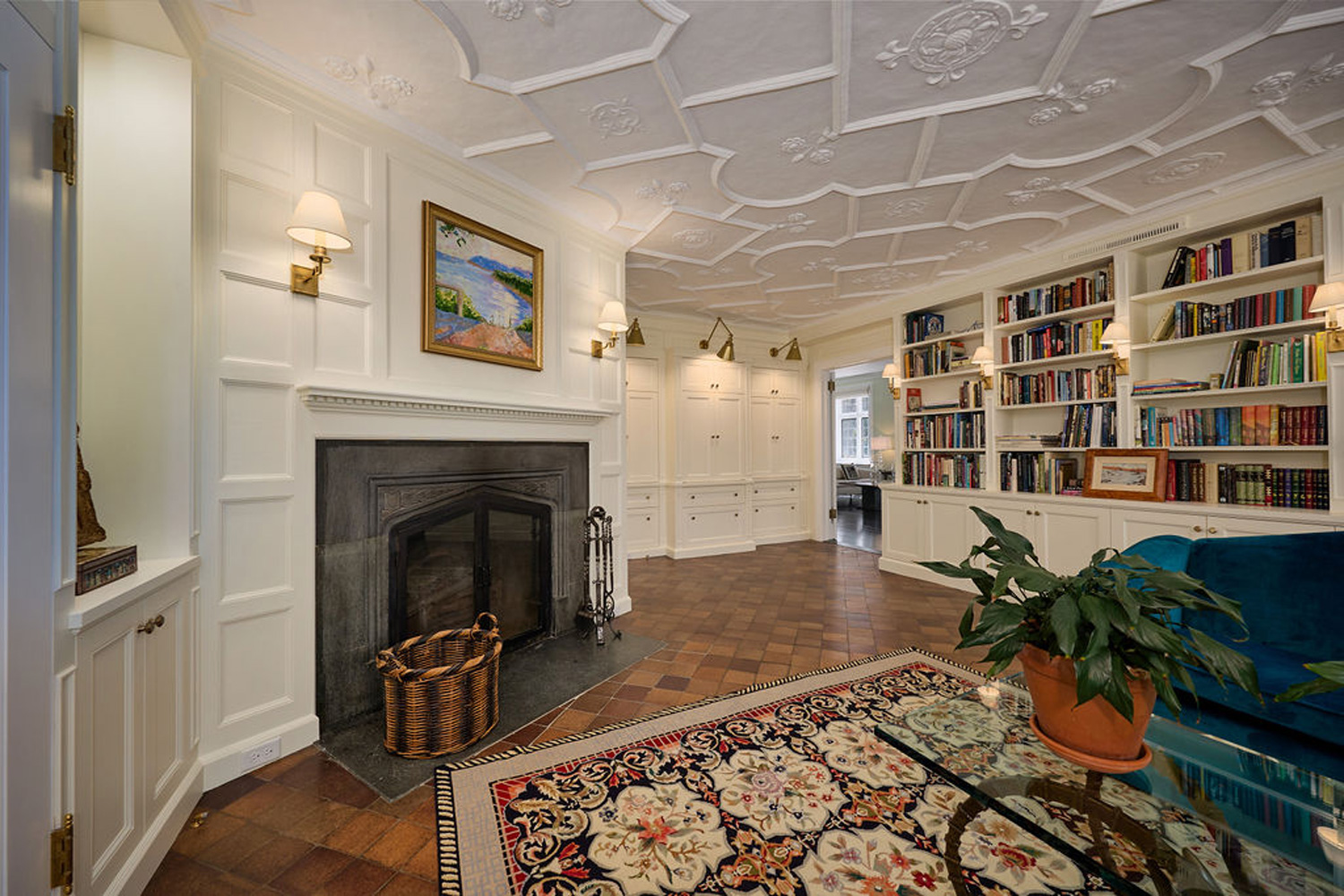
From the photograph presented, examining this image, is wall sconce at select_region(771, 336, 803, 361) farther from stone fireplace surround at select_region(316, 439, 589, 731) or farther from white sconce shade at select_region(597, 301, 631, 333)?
stone fireplace surround at select_region(316, 439, 589, 731)

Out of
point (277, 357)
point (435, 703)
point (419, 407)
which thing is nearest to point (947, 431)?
point (419, 407)

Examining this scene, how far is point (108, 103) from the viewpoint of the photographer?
60.9 inches

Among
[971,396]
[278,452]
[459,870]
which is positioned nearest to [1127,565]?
[459,870]

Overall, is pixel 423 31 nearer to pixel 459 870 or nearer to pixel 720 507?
pixel 459 870

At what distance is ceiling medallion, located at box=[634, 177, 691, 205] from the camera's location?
2.87 metres

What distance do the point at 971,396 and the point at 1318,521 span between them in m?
2.15

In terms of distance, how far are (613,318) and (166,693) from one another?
268 centimetres

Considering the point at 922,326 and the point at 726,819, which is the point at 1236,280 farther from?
the point at 726,819

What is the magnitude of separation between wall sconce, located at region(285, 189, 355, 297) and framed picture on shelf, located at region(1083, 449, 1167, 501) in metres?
4.73

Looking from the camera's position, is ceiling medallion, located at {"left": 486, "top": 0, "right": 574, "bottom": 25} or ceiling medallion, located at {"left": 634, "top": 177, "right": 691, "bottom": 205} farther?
ceiling medallion, located at {"left": 634, "top": 177, "right": 691, "bottom": 205}

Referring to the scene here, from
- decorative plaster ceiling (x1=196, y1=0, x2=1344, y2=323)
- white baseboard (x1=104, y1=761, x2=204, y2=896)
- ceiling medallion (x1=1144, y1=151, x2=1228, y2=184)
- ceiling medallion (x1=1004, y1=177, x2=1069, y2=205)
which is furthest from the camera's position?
ceiling medallion (x1=1004, y1=177, x2=1069, y2=205)

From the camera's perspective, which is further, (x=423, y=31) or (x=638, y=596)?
(x=638, y=596)

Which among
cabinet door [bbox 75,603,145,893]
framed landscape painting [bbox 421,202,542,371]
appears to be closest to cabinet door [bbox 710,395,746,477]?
framed landscape painting [bbox 421,202,542,371]

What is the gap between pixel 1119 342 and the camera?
130 inches
